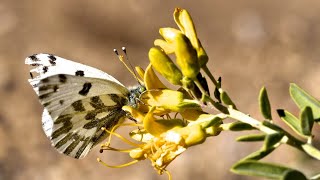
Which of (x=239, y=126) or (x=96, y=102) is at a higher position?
(x=239, y=126)

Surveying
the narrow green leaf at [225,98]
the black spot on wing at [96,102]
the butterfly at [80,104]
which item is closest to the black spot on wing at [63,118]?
the butterfly at [80,104]

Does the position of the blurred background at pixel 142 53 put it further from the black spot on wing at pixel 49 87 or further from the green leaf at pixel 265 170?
the green leaf at pixel 265 170

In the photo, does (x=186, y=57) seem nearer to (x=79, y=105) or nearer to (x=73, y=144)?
(x=79, y=105)

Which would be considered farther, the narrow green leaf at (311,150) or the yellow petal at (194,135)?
the yellow petal at (194,135)

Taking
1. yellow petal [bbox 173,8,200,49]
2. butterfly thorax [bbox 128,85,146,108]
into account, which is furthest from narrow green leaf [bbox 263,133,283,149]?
butterfly thorax [bbox 128,85,146,108]

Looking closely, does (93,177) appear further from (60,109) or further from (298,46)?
(60,109)

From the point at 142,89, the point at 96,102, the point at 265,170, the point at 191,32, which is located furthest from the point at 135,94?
the point at 265,170

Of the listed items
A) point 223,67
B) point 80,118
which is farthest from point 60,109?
point 223,67
